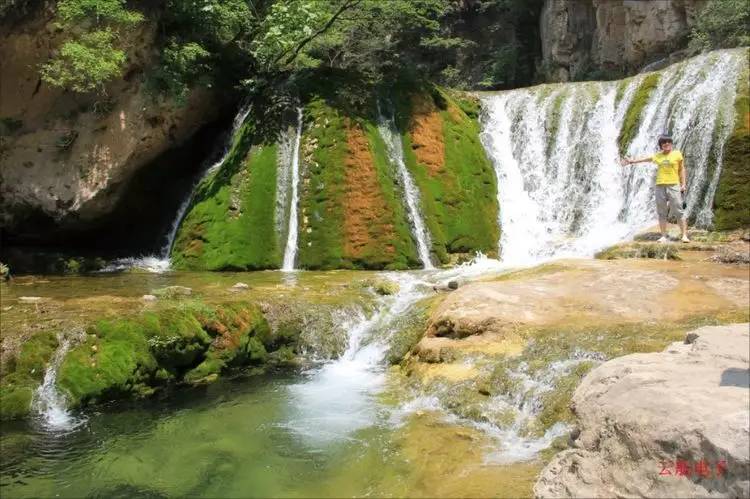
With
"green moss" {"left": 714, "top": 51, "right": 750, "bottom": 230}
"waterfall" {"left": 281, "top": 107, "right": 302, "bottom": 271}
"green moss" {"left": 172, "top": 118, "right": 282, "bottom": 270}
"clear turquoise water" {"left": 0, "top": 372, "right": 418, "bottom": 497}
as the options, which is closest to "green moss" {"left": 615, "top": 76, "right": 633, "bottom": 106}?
"green moss" {"left": 714, "top": 51, "right": 750, "bottom": 230}

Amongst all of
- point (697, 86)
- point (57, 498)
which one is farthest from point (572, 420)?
point (697, 86)

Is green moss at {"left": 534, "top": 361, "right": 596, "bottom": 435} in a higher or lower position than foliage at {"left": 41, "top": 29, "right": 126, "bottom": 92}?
lower

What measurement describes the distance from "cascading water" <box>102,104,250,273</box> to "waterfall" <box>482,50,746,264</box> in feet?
21.1

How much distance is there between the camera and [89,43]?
12.3 meters

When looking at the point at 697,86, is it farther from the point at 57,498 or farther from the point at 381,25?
the point at 57,498

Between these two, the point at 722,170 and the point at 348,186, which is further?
→ the point at 348,186

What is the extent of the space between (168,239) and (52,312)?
23.4 ft

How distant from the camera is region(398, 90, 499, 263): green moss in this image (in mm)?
13727

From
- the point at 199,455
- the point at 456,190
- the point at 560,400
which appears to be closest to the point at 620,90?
the point at 456,190

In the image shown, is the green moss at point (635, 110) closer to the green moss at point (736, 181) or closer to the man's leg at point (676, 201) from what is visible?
the green moss at point (736, 181)

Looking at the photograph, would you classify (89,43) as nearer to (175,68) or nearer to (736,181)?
(175,68)

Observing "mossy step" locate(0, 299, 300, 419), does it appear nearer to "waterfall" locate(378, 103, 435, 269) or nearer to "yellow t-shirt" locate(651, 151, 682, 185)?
"waterfall" locate(378, 103, 435, 269)

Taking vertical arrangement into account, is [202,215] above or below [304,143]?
below

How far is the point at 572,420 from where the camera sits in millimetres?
5414
